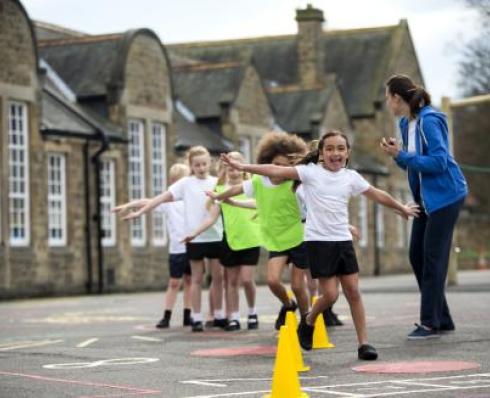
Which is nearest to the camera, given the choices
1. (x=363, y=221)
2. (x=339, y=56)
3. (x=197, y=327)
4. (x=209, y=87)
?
(x=197, y=327)

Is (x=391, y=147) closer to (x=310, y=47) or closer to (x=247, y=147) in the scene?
(x=247, y=147)

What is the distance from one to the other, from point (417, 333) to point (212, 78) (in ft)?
120

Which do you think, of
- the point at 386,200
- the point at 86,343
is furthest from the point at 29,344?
the point at 386,200

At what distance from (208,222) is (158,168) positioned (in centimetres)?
2720

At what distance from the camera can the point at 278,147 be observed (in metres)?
14.6

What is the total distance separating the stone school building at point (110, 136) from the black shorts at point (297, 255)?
71.3 ft

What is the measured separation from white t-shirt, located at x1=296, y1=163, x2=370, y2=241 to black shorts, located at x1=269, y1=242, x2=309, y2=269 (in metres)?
1.71

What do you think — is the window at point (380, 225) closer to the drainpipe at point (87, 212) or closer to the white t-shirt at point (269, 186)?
the drainpipe at point (87, 212)

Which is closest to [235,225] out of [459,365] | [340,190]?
[340,190]

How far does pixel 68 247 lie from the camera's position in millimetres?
38344

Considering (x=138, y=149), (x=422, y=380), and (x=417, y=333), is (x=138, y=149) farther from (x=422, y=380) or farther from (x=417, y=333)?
(x=422, y=380)

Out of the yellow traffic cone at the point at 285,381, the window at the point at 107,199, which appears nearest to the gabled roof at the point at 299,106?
the window at the point at 107,199

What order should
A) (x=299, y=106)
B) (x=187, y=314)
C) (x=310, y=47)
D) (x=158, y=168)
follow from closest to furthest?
(x=187, y=314) → (x=158, y=168) → (x=299, y=106) → (x=310, y=47)

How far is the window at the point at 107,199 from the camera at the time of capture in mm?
40125
